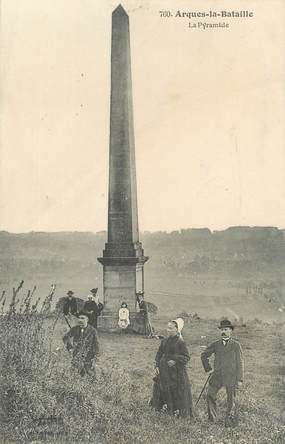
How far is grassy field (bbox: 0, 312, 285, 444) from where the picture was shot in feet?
16.8

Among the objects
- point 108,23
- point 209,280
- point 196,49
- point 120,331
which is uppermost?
point 108,23

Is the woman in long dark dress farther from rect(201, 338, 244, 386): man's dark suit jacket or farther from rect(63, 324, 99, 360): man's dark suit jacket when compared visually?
rect(63, 324, 99, 360): man's dark suit jacket

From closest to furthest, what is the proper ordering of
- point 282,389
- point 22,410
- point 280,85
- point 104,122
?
1. point 22,410
2. point 282,389
3. point 280,85
4. point 104,122

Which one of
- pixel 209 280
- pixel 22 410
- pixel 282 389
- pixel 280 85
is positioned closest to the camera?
pixel 22 410

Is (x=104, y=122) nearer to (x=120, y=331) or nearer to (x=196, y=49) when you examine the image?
(x=196, y=49)

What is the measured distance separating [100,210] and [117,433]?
405 centimetres

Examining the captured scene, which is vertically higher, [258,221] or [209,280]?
[258,221]

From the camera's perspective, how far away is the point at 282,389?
20.2 ft

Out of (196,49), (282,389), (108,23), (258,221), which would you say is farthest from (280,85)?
(282,389)

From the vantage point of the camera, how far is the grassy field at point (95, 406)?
5109 millimetres

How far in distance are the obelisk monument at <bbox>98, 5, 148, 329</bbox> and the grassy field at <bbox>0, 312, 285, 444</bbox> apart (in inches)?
94.1

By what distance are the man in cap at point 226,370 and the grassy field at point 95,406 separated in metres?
0.18

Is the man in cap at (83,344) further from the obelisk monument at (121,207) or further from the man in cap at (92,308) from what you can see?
the obelisk monument at (121,207)

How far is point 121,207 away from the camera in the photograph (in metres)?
8.45
